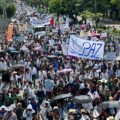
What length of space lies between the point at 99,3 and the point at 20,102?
51.1 m

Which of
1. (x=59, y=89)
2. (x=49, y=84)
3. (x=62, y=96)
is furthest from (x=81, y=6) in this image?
(x=62, y=96)

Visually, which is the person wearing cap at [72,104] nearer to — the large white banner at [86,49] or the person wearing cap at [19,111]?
the person wearing cap at [19,111]

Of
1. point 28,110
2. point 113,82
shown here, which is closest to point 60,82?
point 113,82

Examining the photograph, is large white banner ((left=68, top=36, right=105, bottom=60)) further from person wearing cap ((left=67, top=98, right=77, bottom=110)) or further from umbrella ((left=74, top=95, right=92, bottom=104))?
person wearing cap ((left=67, top=98, right=77, bottom=110))

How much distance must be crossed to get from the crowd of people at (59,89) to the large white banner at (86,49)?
482mm

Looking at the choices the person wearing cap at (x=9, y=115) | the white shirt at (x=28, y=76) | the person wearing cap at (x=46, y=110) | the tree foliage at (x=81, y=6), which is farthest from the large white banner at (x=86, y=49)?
the tree foliage at (x=81, y=6)

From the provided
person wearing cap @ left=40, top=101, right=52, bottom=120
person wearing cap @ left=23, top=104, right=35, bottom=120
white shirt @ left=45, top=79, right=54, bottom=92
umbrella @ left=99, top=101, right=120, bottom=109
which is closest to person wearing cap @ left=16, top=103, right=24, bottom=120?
person wearing cap @ left=23, top=104, right=35, bottom=120

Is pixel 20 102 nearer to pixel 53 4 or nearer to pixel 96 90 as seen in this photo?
pixel 96 90

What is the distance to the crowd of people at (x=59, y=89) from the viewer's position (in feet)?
46.5

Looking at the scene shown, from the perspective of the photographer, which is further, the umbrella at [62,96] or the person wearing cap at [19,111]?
the umbrella at [62,96]

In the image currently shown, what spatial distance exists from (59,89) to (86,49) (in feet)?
11.1

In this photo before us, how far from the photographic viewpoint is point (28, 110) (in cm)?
1413

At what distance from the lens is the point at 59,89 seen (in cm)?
1645

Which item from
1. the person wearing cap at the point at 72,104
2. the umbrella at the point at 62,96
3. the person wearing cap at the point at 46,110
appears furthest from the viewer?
the umbrella at the point at 62,96
